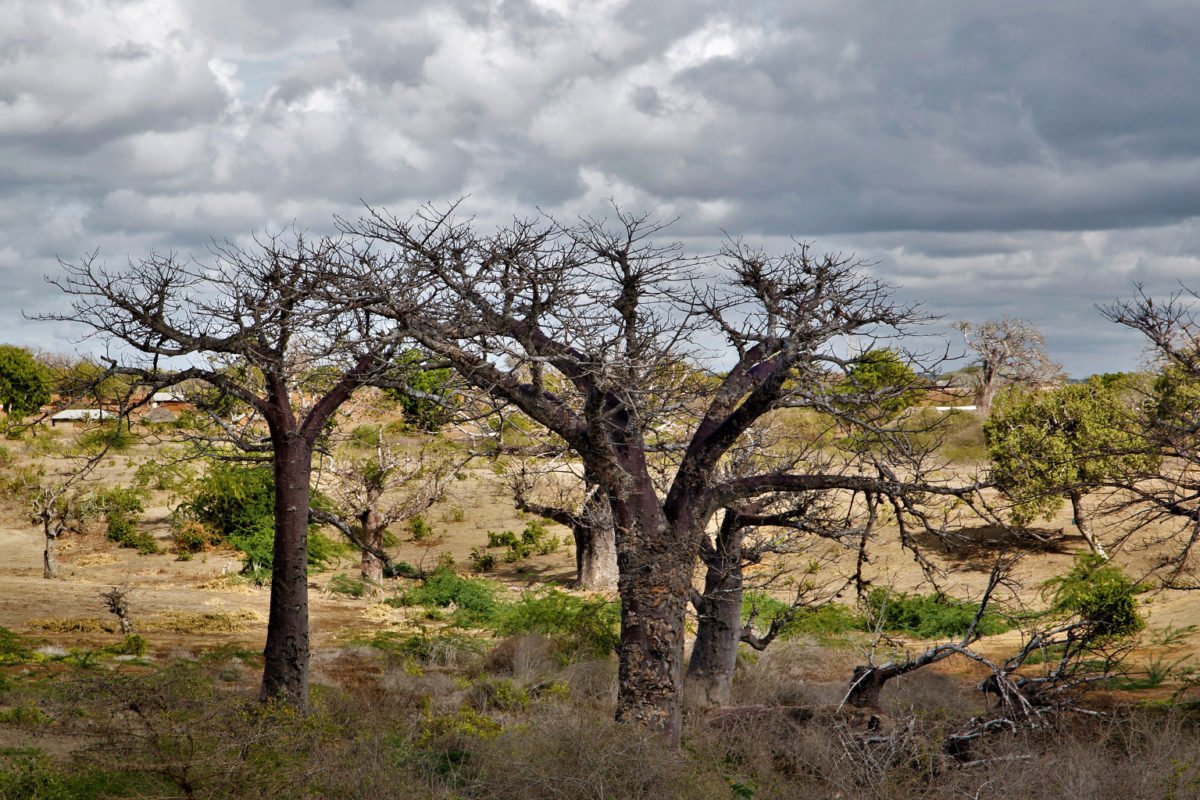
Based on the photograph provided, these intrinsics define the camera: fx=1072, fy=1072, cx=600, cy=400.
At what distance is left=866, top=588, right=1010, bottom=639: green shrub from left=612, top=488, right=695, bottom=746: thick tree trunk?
12.3 m

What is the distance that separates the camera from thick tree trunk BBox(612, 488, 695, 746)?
35.4ft

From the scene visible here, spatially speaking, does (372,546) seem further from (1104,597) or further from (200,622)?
(1104,597)

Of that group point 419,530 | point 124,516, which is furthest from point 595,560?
point 124,516

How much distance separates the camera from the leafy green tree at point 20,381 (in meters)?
51.3

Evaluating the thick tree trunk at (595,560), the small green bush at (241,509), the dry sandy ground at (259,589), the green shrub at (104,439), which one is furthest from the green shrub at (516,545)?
the green shrub at (104,439)

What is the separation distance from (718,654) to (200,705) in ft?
21.5

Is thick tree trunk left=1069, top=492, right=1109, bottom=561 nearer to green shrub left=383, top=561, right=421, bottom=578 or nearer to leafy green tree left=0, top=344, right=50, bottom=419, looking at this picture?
green shrub left=383, top=561, right=421, bottom=578

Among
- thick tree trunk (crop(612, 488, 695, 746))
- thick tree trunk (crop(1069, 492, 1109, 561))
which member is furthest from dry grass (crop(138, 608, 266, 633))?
thick tree trunk (crop(1069, 492, 1109, 561))

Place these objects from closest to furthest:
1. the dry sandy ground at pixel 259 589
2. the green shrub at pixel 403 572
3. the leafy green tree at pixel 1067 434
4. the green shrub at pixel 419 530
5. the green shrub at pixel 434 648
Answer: the green shrub at pixel 434 648 → the dry sandy ground at pixel 259 589 → the leafy green tree at pixel 1067 434 → the green shrub at pixel 403 572 → the green shrub at pixel 419 530

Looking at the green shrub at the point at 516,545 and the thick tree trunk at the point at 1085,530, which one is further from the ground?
the thick tree trunk at the point at 1085,530

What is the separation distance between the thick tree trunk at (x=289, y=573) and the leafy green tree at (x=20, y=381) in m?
44.1

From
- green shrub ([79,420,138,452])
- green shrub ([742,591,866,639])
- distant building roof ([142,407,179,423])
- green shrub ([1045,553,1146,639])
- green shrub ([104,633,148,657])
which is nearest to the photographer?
green shrub ([1045,553,1146,639])

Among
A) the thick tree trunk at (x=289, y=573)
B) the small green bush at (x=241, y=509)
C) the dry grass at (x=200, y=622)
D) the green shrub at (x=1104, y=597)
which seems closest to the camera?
the thick tree trunk at (x=289, y=573)

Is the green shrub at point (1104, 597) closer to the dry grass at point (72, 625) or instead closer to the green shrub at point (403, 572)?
the green shrub at point (403, 572)
